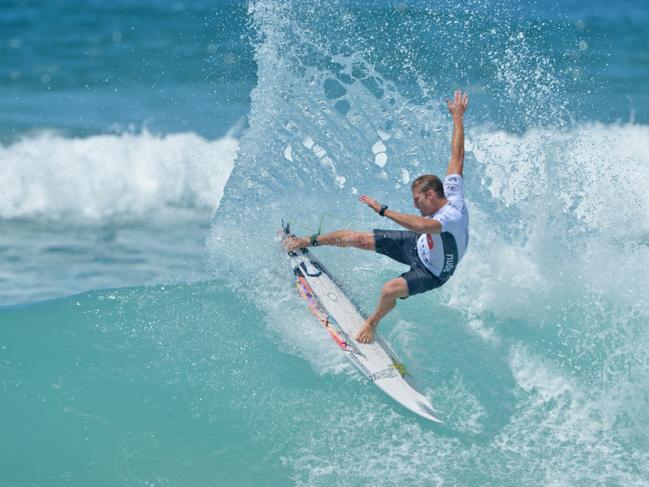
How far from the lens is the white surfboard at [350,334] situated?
21.5 ft

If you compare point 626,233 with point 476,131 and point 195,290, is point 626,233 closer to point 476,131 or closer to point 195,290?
point 476,131

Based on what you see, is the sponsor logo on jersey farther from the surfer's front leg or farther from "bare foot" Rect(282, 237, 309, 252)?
"bare foot" Rect(282, 237, 309, 252)

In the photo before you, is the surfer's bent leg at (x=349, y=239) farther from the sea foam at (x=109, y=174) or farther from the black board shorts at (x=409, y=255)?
the sea foam at (x=109, y=174)

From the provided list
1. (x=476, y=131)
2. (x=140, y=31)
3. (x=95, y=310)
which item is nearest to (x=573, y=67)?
(x=476, y=131)

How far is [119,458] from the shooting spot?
20.7ft

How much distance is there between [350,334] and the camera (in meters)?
7.19

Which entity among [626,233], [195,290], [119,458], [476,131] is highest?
[476,131]

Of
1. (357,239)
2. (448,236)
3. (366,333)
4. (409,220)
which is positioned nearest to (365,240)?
(357,239)

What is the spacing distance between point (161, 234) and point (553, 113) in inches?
355

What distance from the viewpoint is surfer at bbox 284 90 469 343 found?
6.41 metres

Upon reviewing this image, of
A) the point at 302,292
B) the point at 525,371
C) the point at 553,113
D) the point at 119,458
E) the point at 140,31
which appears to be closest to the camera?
the point at 119,458

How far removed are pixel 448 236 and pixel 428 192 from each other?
48cm

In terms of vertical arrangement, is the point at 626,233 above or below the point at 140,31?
below

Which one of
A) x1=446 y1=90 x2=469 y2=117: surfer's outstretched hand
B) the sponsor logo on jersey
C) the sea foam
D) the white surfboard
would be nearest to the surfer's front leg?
the white surfboard
